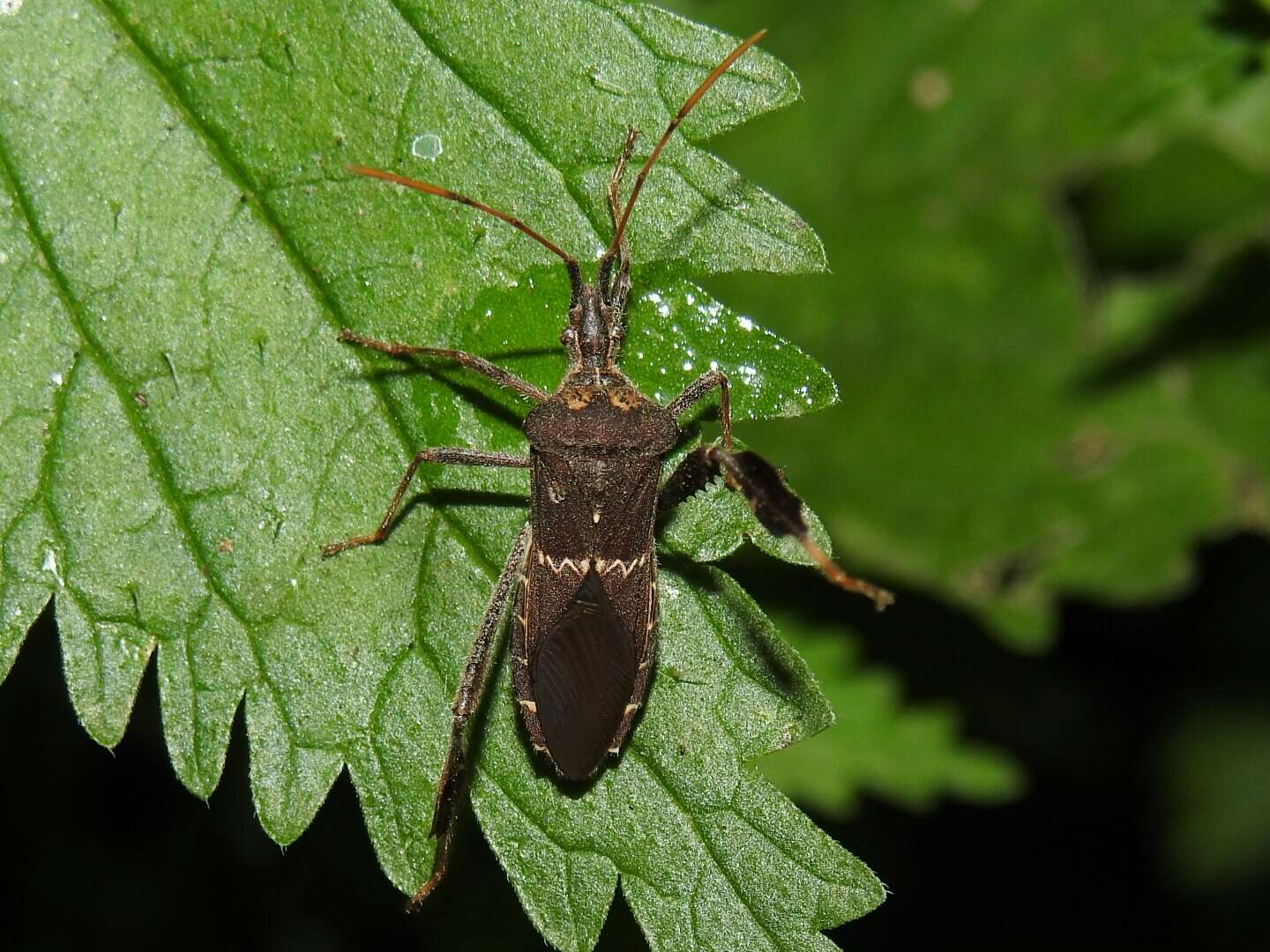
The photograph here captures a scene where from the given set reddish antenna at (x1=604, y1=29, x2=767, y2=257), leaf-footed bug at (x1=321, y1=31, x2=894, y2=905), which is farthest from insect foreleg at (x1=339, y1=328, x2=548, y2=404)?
reddish antenna at (x1=604, y1=29, x2=767, y2=257)

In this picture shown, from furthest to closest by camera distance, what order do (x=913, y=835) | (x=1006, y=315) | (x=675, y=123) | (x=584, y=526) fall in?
(x=913, y=835), (x=1006, y=315), (x=584, y=526), (x=675, y=123)

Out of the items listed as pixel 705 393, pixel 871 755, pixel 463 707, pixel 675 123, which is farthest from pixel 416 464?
pixel 871 755

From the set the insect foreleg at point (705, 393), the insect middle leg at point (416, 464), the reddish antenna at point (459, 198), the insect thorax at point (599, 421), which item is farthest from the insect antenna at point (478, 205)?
the insect middle leg at point (416, 464)

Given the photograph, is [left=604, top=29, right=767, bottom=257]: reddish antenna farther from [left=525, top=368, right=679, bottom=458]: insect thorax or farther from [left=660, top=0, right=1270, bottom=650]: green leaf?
[left=660, top=0, right=1270, bottom=650]: green leaf

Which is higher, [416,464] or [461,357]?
[461,357]

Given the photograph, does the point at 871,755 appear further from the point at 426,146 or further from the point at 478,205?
the point at 426,146

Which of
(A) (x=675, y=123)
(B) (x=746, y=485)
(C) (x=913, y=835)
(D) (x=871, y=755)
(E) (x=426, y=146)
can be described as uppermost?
(A) (x=675, y=123)

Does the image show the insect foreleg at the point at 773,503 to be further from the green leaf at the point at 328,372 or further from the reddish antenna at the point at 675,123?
the reddish antenna at the point at 675,123
